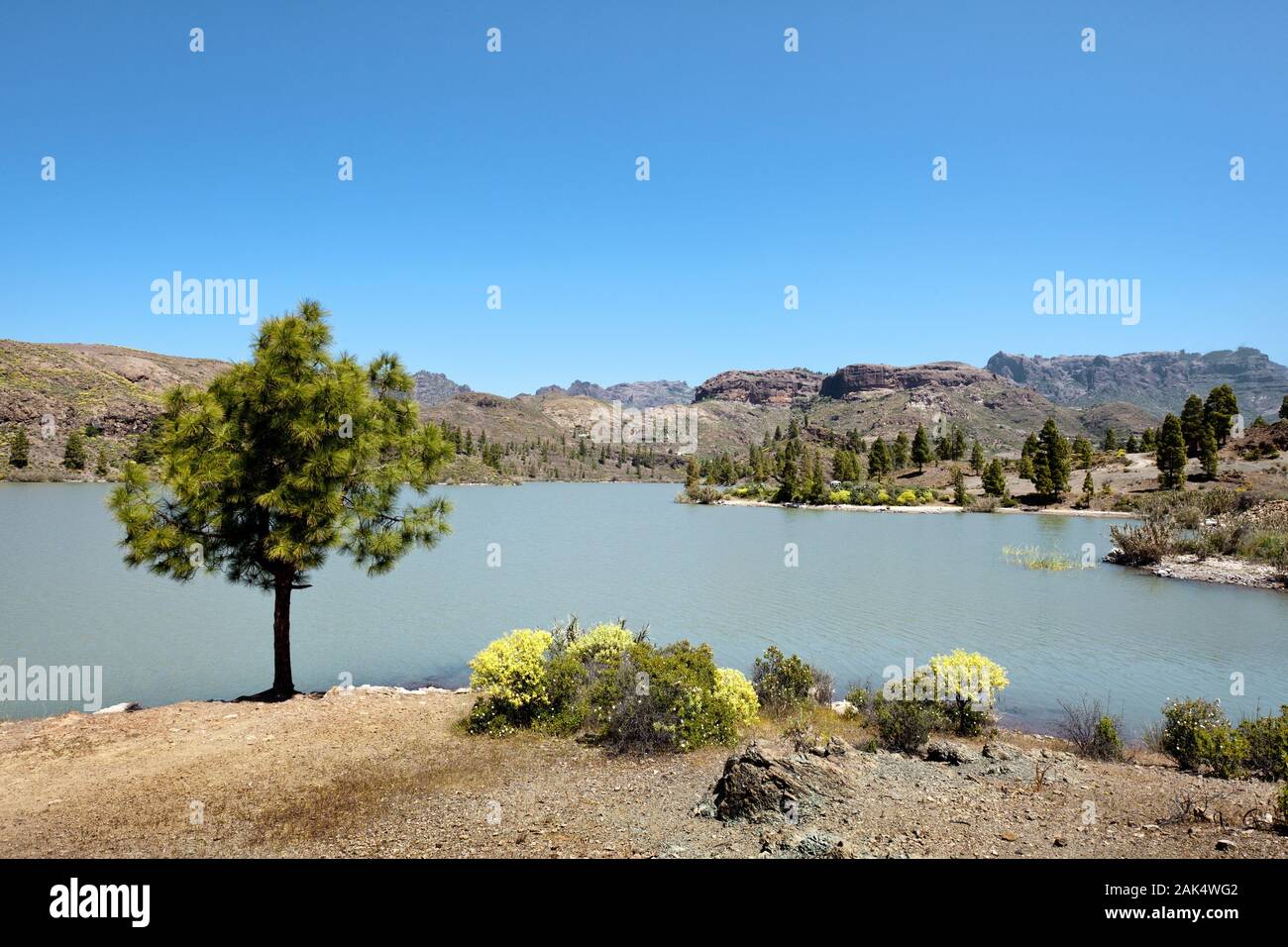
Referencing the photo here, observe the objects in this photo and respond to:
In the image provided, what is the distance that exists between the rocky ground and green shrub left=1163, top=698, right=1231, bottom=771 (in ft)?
1.71

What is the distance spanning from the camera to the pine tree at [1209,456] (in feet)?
217

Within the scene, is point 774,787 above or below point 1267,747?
above

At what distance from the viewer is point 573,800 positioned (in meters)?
A: 8.52

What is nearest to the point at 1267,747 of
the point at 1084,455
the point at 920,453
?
the point at 1084,455

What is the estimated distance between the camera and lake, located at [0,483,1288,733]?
680 inches

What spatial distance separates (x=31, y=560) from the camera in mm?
31719

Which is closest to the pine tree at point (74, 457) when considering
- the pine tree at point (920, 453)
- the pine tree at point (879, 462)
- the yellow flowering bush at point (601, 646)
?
the pine tree at point (879, 462)

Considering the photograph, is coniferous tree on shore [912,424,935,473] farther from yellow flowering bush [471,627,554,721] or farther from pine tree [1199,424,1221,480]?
yellow flowering bush [471,627,554,721]

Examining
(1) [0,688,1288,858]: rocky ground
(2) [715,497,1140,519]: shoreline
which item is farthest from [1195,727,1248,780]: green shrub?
(2) [715,497,1140,519]: shoreline

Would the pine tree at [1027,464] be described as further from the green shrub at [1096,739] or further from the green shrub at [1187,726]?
the green shrub at [1187,726]

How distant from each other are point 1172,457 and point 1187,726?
6966cm

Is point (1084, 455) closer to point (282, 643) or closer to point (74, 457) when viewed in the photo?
point (282, 643)

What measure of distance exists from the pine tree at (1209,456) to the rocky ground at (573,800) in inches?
2823
